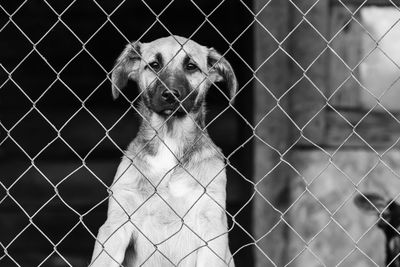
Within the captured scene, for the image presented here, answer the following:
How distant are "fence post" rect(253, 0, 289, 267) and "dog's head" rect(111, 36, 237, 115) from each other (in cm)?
103

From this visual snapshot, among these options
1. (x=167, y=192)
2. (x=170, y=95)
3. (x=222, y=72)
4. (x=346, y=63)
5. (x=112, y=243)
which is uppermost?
(x=346, y=63)

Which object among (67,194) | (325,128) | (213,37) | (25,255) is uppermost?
(213,37)

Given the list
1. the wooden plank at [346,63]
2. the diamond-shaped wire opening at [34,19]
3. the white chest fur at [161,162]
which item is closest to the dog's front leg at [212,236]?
the white chest fur at [161,162]

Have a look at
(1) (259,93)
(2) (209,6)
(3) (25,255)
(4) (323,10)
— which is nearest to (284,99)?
(1) (259,93)

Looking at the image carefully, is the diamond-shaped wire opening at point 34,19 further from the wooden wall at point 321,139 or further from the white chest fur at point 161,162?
the white chest fur at point 161,162

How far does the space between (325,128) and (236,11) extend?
1188mm

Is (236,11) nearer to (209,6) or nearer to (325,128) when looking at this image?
(209,6)

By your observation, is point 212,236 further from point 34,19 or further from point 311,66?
point 34,19

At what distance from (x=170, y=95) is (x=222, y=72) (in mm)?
514

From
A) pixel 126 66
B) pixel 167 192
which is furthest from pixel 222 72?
pixel 167 192

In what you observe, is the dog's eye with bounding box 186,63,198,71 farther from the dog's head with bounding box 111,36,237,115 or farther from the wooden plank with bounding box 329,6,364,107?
the wooden plank with bounding box 329,6,364,107

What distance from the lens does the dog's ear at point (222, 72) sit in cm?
378

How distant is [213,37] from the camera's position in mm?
5523

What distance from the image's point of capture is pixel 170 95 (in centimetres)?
342
